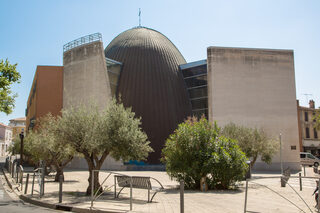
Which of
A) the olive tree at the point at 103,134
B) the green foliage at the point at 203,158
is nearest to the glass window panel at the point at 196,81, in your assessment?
the green foliage at the point at 203,158

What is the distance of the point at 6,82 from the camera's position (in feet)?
58.2

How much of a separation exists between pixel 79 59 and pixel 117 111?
24393 millimetres

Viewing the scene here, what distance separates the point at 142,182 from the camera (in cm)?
1027

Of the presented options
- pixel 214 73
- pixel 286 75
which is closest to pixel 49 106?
pixel 214 73

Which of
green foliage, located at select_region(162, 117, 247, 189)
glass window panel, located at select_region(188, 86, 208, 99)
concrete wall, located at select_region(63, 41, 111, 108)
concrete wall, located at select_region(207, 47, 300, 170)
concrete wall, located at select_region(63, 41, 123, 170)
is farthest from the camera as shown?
glass window panel, located at select_region(188, 86, 208, 99)

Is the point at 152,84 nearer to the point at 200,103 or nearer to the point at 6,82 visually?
the point at 200,103

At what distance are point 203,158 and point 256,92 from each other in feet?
68.8

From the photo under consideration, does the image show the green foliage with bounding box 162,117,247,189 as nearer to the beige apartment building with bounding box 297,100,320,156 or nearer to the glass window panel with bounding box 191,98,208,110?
the glass window panel with bounding box 191,98,208,110

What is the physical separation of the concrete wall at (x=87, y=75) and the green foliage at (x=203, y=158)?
763 inches

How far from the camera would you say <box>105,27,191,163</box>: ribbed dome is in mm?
34219

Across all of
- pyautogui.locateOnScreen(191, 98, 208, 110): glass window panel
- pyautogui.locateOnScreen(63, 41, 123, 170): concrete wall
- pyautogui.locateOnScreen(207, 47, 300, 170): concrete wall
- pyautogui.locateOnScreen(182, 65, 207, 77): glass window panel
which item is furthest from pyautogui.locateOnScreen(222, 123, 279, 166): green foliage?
pyautogui.locateOnScreen(182, 65, 207, 77): glass window panel

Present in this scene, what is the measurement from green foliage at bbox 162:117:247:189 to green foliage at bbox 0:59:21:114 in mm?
11094

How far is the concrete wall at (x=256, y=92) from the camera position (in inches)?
1246

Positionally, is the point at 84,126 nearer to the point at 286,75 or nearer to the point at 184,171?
the point at 184,171
